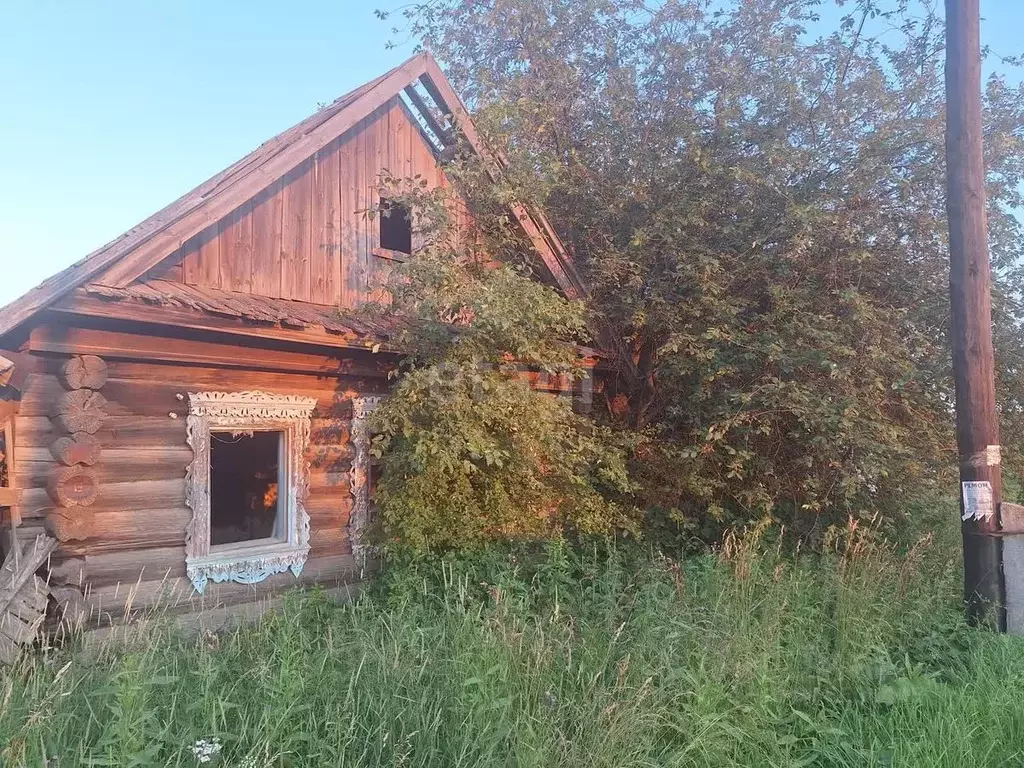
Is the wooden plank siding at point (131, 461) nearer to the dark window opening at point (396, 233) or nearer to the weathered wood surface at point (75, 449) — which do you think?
the weathered wood surface at point (75, 449)

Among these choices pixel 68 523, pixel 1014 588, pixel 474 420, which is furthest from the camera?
pixel 474 420

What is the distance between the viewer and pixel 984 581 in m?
5.34

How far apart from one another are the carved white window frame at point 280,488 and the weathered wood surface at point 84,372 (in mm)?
747

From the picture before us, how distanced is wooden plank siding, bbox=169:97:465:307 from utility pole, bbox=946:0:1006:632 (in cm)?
492

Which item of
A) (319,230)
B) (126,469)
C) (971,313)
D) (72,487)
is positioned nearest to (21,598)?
(72,487)

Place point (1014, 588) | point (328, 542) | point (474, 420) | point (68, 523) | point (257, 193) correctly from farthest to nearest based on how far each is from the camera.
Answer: point (328, 542) < point (257, 193) < point (474, 420) < point (1014, 588) < point (68, 523)

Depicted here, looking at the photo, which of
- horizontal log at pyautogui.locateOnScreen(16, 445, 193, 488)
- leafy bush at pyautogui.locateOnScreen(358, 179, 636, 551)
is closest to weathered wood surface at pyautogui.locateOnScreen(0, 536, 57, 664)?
horizontal log at pyautogui.locateOnScreen(16, 445, 193, 488)

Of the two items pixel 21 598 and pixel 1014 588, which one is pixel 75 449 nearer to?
pixel 21 598

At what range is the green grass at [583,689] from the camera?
124 inches

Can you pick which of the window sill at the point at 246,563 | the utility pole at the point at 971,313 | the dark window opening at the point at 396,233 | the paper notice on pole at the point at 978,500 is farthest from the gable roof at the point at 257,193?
the paper notice on pole at the point at 978,500

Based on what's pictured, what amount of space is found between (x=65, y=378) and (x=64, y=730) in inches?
110

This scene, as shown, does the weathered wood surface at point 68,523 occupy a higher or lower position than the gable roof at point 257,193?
lower

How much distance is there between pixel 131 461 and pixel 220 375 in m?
0.99

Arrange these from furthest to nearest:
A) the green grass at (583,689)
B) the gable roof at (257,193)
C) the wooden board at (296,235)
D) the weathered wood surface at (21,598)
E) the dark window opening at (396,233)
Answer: the dark window opening at (396,233)
the wooden board at (296,235)
the gable roof at (257,193)
the weathered wood surface at (21,598)
the green grass at (583,689)
